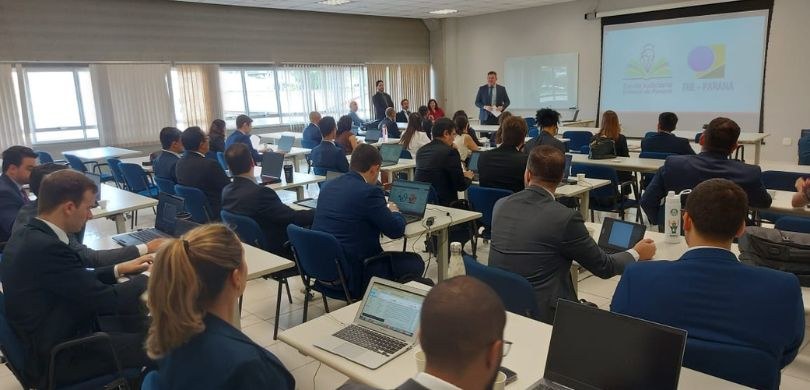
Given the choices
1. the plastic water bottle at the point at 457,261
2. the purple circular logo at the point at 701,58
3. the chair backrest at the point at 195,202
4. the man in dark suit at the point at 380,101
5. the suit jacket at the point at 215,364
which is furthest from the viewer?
the man in dark suit at the point at 380,101

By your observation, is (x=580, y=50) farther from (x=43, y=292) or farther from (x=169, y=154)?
(x=43, y=292)

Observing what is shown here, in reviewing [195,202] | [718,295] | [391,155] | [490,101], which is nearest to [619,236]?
[718,295]

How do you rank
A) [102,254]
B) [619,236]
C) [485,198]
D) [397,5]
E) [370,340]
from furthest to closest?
1. [397,5]
2. [485,198]
3. [102,254]
4. [619,236]
5. [370,340]

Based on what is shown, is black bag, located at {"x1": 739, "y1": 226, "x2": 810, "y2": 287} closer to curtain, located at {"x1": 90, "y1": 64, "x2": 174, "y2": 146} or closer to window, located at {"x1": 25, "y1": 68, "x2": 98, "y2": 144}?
curtain, located at {"x1": 90, "y1": 64, "x2": 174, "y2": 146}

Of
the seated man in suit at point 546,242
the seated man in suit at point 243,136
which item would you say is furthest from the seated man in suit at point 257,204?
the seated man in suit at point 243,136

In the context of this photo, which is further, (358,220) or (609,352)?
(358,220)

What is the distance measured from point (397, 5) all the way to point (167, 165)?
→ 668 centimetres

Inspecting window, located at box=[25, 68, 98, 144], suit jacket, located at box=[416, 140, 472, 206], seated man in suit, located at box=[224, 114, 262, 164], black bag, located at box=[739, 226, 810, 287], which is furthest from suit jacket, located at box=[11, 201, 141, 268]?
window, located at box=[25, 68, 98, 144]

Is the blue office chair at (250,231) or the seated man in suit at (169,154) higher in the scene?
the seated man in suit at (169,154)

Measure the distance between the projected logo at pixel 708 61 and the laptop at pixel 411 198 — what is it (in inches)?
318

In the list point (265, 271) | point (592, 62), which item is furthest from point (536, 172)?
point (592, 62)

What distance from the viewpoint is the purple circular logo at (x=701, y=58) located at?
980 centimetres

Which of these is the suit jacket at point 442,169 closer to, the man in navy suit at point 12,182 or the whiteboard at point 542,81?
the man in navy suit at point 12,182

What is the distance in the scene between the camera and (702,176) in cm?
389
